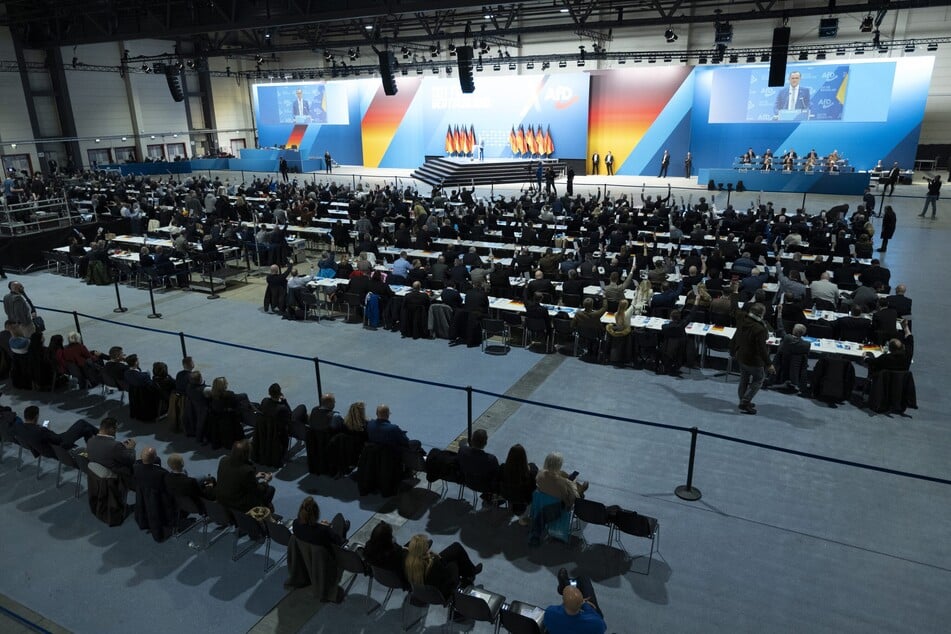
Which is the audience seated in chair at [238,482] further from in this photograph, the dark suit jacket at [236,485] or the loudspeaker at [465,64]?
the loudspeaker at [465,64]

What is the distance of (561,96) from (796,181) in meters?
13.4

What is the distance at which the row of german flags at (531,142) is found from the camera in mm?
36578

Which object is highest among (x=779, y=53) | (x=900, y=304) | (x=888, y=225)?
(x=779, y=53)

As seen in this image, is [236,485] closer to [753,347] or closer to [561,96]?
[753,347]

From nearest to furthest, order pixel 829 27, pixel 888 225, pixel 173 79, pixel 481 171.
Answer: pixel 888 225, pixel 829 27, pixel 173 79, pixel 481 171

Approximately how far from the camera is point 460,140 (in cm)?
3878

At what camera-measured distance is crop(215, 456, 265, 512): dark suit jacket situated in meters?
6.10

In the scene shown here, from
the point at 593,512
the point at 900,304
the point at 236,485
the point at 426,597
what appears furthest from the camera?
the point at 900,304

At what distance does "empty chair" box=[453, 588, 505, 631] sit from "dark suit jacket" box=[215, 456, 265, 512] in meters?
2.37

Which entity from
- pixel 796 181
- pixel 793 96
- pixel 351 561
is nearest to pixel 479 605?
pixel 351 561

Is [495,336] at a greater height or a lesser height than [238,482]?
lesser

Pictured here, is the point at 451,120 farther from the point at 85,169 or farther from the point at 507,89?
the point at 85,169

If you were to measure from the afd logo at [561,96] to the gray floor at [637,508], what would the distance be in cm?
2749

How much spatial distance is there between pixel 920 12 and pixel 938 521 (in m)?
32.0
